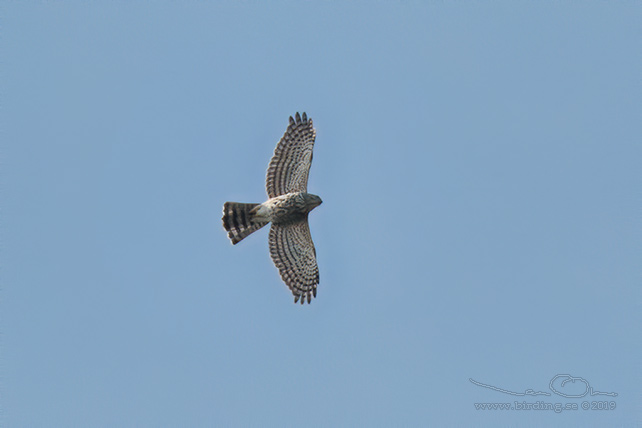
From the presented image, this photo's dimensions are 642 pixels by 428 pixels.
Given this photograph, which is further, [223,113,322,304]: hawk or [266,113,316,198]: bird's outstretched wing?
[266,113,316,198]: bird's outstretched wing

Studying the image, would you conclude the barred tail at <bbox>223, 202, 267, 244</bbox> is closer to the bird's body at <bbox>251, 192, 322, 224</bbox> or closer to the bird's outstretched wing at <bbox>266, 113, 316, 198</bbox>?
the bird's body at <bbox>251, 192, 322, 224</bbox>

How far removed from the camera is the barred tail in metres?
21.3

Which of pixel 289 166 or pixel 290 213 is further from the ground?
pixel 289 166

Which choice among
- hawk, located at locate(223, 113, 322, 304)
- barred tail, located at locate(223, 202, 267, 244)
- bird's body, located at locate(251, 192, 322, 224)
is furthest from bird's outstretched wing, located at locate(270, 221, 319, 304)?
barred tail, located at locate(223, 202, 267, 244)

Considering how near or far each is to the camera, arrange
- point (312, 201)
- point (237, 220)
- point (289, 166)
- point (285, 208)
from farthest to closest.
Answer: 1. point (289, 166)
2. point (312, 201)
3. point (237, 220)
4. point (285, 208)

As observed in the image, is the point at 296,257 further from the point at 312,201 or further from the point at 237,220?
the point at 237,220

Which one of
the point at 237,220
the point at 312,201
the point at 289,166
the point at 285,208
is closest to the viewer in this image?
the point at 285,208

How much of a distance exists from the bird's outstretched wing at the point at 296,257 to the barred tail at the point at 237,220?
66 centimetres

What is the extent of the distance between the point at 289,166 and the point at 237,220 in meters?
1.90

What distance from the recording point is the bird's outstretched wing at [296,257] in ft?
71.4

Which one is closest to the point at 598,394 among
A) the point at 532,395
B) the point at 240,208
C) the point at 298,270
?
the point at 532,395

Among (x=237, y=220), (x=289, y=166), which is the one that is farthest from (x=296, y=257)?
(x=289, y=166)

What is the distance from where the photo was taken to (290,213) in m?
Answer: 21.4

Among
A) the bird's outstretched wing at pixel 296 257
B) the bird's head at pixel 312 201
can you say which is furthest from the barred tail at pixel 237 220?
the bird's head at pixel 312 201
